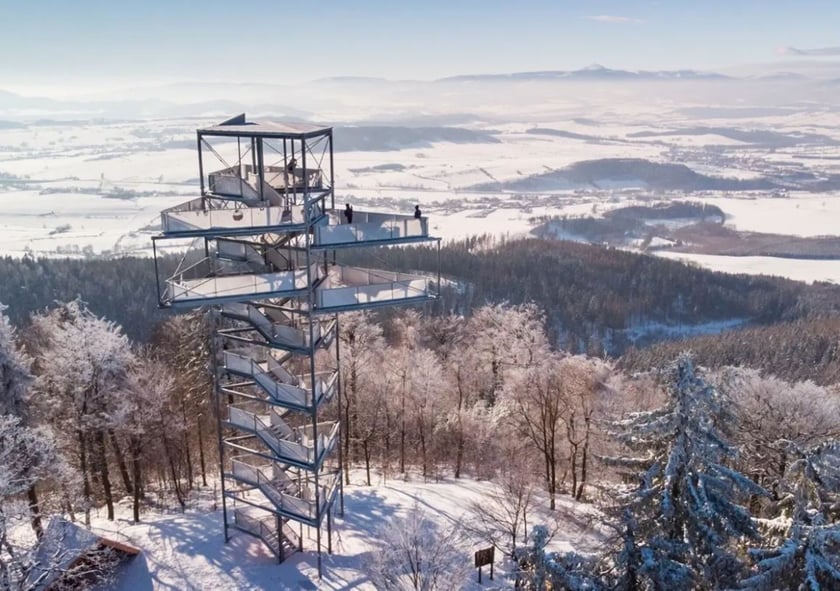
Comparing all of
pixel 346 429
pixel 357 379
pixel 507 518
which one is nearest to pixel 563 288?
pixel 357 379

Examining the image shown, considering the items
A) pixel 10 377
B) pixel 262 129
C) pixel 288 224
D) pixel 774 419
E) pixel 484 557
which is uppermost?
pixel 262 129

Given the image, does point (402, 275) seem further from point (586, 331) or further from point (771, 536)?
point (586, 331)

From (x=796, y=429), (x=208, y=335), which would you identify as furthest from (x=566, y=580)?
(x=208, y=335)

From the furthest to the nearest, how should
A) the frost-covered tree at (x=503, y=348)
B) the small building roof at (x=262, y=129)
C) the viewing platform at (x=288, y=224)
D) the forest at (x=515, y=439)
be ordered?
the frost-covered tree at (x=503, y=348), the small building roof at (x=262, y=129), the viewing platform at (x=288, y=224), the forest at (x=515, y=439)

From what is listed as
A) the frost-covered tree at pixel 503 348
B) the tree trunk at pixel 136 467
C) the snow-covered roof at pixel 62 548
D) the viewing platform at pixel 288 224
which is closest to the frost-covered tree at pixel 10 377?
the tree trunk at pixel 136 467

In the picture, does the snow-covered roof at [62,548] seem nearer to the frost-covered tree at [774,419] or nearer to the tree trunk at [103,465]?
the tree trunk at [103,465]

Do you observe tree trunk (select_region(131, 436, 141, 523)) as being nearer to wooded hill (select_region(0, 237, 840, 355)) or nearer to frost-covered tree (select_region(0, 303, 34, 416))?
frost-covered tree (select_region(0, 303, 34, 416))

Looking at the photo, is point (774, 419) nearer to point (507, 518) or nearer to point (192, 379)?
point (507, 518)
